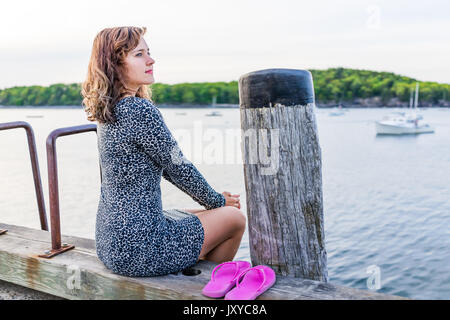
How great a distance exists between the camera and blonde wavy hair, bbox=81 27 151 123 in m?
2.26

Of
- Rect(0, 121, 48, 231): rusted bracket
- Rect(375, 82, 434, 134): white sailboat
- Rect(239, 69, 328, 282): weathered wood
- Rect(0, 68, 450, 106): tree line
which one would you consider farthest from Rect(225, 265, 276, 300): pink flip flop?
Rect(0, 68, 450, 106): tree line

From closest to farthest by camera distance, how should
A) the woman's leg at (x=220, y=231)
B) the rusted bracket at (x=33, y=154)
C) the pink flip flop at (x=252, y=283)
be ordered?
the pink flip flop at (x=252, y=283) → the woman's leg at (x=220, y=231) → the rusted bracket at (x=33, y=154)

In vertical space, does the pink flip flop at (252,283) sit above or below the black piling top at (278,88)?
below

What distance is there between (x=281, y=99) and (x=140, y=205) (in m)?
0.87

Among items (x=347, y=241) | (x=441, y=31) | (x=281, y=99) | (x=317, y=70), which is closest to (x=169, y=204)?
(x=347, y=241)

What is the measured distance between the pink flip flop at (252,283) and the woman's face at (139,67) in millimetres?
1121

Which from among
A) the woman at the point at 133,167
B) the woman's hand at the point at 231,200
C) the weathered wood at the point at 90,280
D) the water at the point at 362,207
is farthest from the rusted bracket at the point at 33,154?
the water at the point at 362,207

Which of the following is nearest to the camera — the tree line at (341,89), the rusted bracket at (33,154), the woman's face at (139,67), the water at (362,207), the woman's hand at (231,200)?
the woman's face at (139,67)

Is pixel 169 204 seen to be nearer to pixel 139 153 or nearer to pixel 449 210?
pixel 449 210

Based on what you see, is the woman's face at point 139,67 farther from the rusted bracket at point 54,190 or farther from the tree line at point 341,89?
the tree line at point 341,89

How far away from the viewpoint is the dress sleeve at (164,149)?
221cm

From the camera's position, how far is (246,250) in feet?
35.4

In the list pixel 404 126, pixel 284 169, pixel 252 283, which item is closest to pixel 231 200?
pixel 284 169

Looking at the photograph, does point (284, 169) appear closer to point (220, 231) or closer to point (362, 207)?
point (220, 231)
